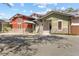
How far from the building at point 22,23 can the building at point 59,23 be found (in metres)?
0.13

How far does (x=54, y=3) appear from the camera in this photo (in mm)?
3057

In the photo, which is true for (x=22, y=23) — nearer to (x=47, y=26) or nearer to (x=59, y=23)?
(x=47, y=26)

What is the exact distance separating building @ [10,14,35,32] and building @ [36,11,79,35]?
132mm

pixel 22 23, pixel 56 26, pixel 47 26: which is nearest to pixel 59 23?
pixel 56 26

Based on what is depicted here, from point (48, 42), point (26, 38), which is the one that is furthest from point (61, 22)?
point (26, 38)

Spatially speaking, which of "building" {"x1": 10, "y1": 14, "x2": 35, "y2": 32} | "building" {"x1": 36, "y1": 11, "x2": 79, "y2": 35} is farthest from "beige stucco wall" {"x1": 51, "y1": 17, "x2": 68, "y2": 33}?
"building" {"x1": 10, "y1": 14, "x2": 35, "y2": 32}

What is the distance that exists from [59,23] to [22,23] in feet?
1.63

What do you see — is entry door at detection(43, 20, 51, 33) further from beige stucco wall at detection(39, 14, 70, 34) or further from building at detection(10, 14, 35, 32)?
building at detection(10, 14, 35, 32)

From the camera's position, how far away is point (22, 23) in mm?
3123

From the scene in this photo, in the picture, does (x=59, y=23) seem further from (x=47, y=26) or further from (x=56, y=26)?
(x=47, y=26)

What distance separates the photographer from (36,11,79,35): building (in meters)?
3.09

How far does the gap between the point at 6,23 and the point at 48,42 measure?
0.61 metres

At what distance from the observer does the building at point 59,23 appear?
10.1 ft

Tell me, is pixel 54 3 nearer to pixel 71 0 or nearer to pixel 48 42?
pixel 71 0
